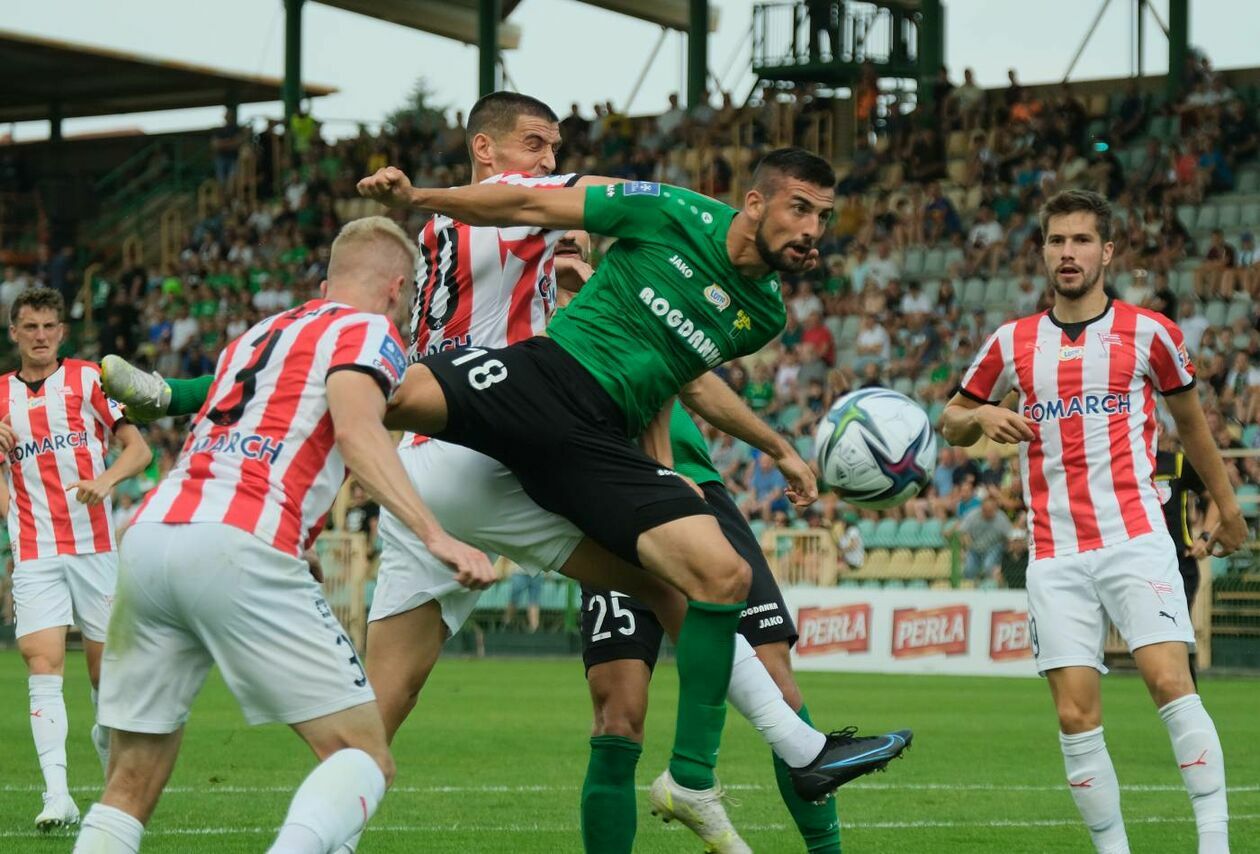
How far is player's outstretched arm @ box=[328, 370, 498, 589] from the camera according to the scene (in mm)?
5016

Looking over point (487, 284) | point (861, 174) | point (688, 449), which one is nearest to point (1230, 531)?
point (688, 449)

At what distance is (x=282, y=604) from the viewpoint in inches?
199

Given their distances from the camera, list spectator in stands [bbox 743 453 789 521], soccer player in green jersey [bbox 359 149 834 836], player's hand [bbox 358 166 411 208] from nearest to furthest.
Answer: player's hand [bbox 358 166 411 208], soccer player in green jersey [bbox 359 149 834 836], spectator in stands [bbox 743 453 789 521]

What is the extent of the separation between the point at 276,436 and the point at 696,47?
2975 cm

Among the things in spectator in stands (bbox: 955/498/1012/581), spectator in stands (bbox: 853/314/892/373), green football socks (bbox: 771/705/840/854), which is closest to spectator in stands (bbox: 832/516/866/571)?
spectator in stands (bbox: 955/498/1012/581)

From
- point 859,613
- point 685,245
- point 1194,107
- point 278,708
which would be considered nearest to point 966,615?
point 859,613

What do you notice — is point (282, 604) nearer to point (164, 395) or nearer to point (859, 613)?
point (164, 395)

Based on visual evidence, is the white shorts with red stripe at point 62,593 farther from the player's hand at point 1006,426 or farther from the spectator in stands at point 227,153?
the spectator in stands at point 227,153

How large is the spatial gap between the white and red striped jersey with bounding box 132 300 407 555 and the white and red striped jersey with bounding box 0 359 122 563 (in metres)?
5.20

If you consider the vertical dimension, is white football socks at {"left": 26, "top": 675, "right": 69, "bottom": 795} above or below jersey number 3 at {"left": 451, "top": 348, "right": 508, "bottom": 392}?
below

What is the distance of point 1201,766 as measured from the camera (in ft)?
23.4

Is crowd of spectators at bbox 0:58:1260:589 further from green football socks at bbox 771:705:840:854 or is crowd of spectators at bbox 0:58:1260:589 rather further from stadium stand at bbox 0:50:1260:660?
green football socks at bbox 771:705:840:854

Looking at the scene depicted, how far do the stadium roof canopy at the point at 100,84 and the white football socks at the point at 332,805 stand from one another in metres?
33.8

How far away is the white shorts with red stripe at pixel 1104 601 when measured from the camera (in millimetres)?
7277
